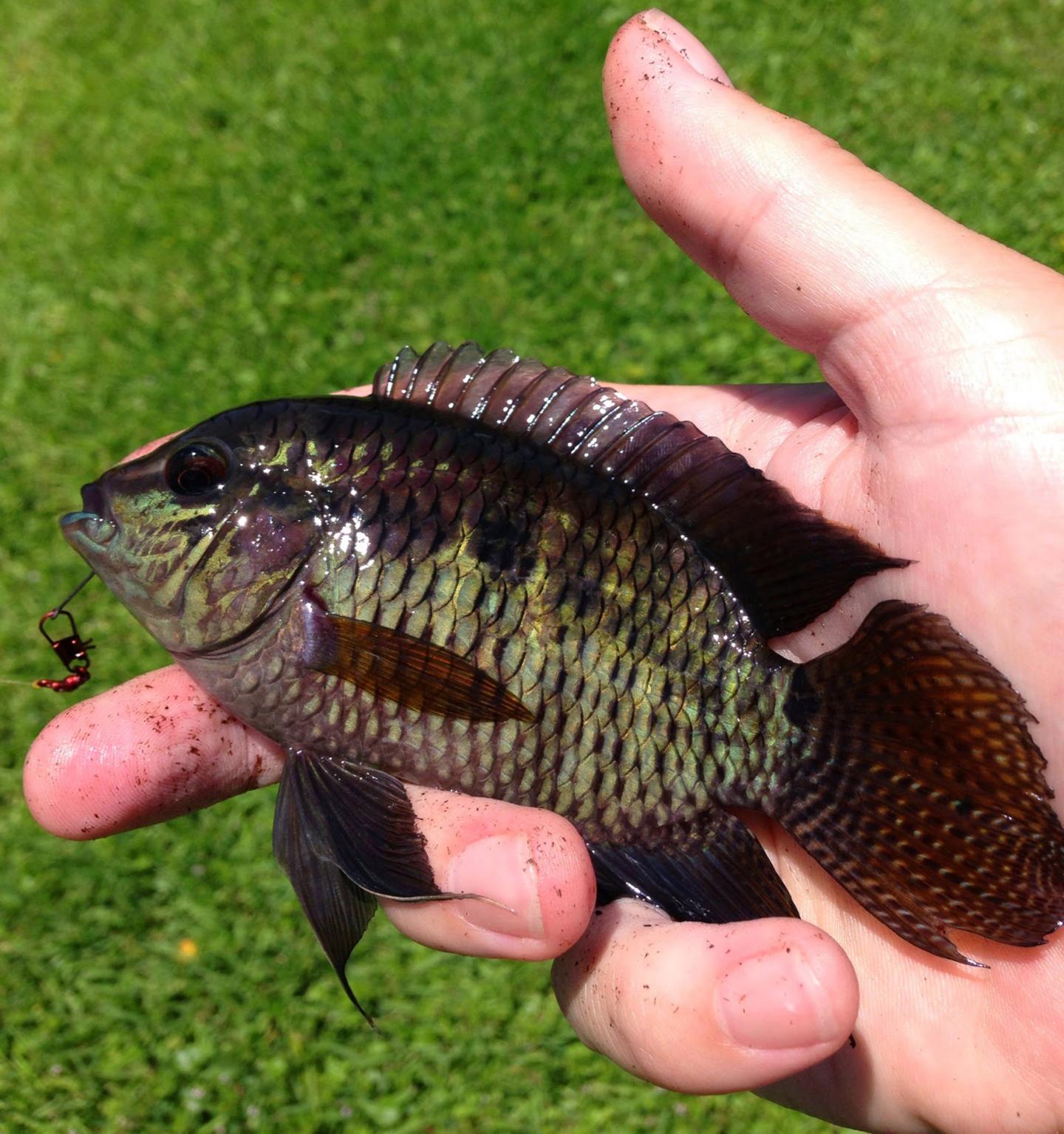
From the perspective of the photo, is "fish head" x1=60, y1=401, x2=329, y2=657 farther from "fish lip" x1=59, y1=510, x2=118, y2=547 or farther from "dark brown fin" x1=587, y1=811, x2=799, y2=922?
"dark brown fin" x1=587, y1=811, x2=799, y2=922

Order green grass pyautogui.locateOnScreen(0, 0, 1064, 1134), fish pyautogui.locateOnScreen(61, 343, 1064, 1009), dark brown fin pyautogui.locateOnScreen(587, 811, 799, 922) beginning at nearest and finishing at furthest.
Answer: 1. fish pyautogui.locateOnScreen(61, 343, 1064, 1009)
2. dark brown fin pyautogui.locateOnScreen(587, 811, 799, 922)
3. green grass pyautogui.locateOnScreen(0, 0, 1064, 1134)

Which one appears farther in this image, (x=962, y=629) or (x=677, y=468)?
(x=677, y=468)

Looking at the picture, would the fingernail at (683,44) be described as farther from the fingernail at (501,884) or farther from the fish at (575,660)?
the fingernail at (501,884)

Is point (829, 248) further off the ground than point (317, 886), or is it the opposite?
point (829, 248)

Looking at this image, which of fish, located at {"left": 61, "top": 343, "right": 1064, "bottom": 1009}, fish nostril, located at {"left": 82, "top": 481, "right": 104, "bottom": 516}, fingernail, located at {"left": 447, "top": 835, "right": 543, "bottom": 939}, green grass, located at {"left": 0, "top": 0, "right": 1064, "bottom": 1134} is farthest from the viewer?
green grass, located at {"left": 0, "top": 0, "right": 1064, "bottom": 1134}

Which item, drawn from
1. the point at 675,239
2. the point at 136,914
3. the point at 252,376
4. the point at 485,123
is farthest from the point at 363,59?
the point at 136,914

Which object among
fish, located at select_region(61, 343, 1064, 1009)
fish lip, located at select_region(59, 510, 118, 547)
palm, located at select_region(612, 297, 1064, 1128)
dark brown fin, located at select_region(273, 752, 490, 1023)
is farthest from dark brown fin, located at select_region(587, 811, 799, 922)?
fish lip, located at select_region(59, 510, 118, 547)

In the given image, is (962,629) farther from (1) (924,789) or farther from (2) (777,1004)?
(2) (777,1004)

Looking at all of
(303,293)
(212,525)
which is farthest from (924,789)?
(303,293)
